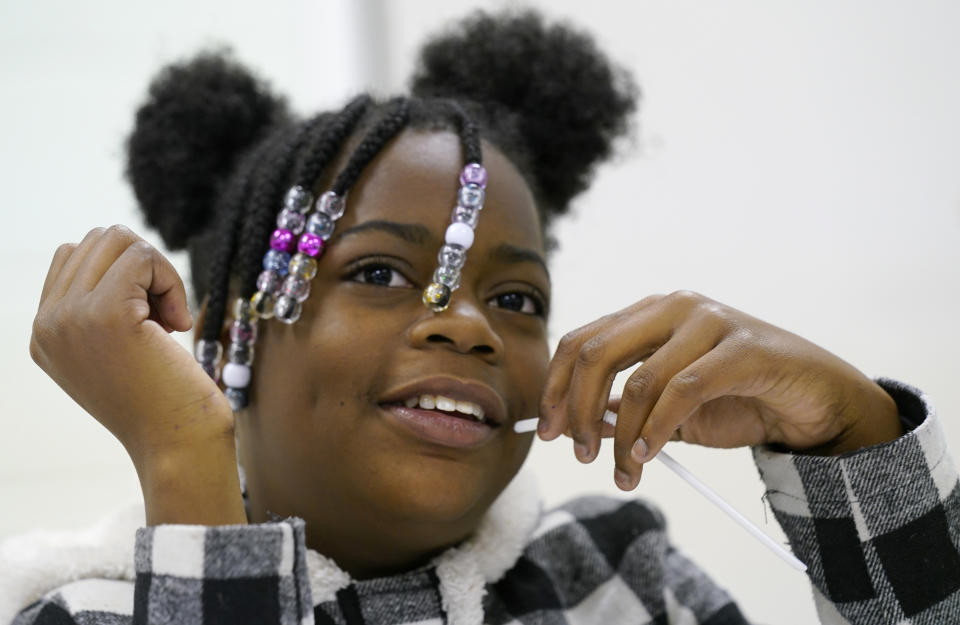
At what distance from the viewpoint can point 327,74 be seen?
1562mm

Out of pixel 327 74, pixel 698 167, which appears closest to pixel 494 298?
pixel 698 167

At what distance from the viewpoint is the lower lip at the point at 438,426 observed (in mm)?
738

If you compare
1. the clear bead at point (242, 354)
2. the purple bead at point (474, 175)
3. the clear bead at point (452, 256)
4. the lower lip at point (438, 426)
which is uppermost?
the purple bead at point (474, 175)

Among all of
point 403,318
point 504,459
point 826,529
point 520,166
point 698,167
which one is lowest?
point 826,529

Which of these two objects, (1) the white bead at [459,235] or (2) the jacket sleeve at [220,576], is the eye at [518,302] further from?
(2) the jacket sleeve at [220,576]

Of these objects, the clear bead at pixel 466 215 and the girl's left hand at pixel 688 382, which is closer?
the girl's left hand at pixel 688 382

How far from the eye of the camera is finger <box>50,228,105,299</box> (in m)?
0.64

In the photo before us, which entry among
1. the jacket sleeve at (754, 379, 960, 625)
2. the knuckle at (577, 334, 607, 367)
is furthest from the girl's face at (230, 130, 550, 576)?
the jacket sleeve at (754, 379, 960, 625)

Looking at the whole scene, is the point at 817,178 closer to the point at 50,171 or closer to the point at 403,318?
the point at 403,318

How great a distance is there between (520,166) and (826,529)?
461 millimetres


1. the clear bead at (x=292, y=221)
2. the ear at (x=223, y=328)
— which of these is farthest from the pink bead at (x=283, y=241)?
the ear at (x=223, y=328)

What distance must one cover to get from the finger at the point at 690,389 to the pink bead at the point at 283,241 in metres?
0.36

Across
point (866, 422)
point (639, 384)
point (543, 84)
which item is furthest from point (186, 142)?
point (866, 422)

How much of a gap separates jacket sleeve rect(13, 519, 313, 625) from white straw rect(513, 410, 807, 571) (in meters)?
0.23
